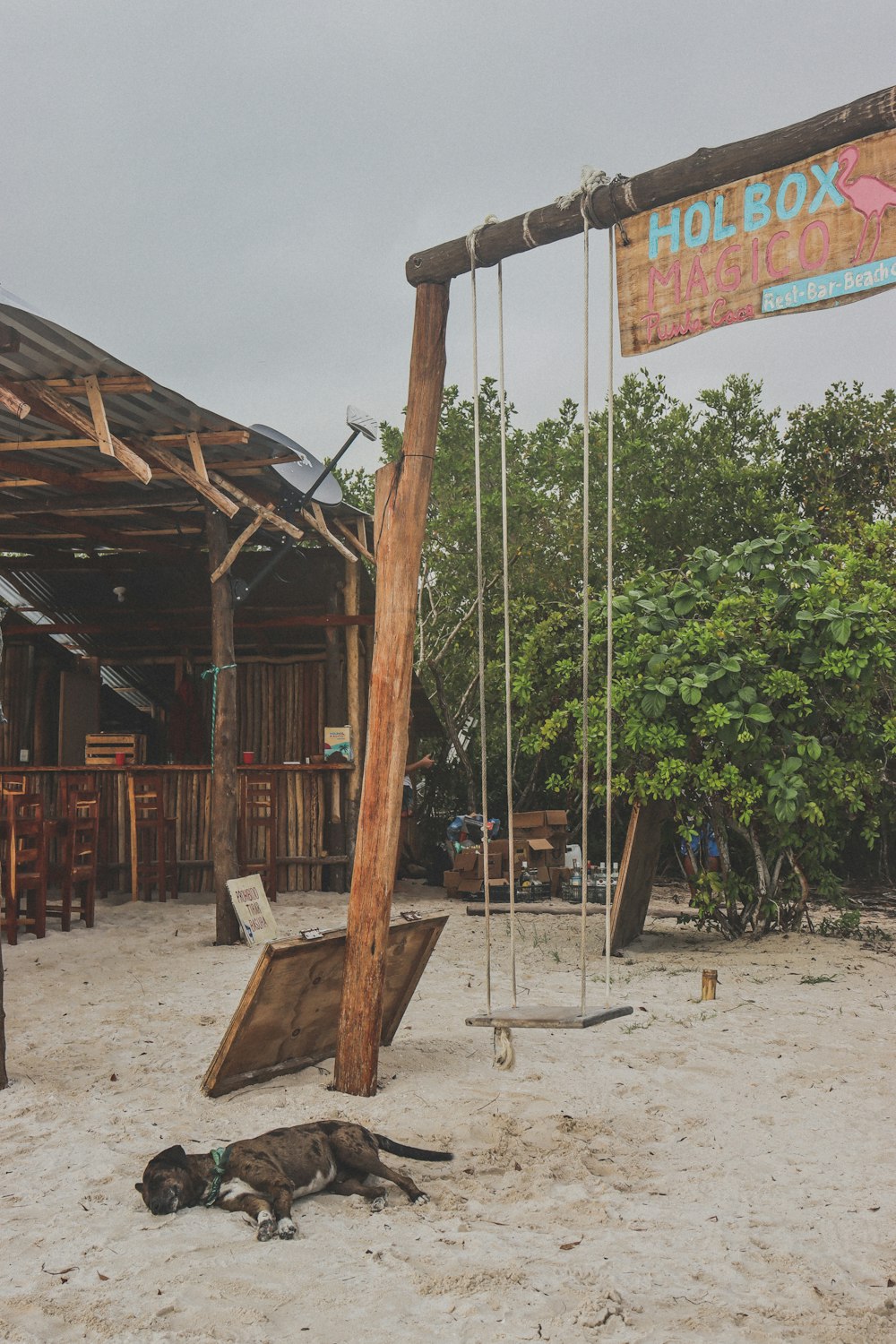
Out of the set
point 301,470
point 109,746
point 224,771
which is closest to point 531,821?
point 224,771

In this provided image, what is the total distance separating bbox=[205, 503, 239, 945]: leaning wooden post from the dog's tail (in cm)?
488

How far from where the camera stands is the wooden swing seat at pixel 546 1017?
4.20m

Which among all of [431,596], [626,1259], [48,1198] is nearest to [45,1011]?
[48,1198]

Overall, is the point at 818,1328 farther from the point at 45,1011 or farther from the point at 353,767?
the point at 353,767

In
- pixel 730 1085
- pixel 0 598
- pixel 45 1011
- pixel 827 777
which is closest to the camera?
pixel 730 1085

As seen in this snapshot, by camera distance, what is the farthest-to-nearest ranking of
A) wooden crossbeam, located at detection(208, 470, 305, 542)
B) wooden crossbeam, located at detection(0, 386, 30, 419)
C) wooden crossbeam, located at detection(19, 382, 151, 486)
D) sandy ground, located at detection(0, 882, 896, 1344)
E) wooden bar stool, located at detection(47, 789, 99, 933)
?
1. wooden crossbeam, located at detection(208, 470, 305, 542)
2. wooden bar stool, located at detection(47, 789, 99, 933)
3. wooden crossbeam, located at detection(19, 382, 151, 486)
4. wooden crossbeam, located at detection(0, 386, 30, 419)
5. sandy ground, located at detection(0, 882, 896, 1344)

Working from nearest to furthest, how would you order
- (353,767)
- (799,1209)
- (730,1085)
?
(799,1209) → (730,1085) → (353,767)

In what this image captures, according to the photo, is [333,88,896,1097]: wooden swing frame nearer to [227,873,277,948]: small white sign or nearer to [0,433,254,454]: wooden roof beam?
[0,433,254,454]: wooden roof beam

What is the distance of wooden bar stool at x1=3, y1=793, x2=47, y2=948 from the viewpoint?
8.09 m

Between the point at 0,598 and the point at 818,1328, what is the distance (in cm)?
1197

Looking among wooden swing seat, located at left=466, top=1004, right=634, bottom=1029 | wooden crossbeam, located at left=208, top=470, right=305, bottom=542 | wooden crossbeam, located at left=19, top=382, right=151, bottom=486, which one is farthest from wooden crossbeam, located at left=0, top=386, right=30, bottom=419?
wooden swing seat, located at left=466, top=1004, right=634, bottom=1029

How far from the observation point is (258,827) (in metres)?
11.9

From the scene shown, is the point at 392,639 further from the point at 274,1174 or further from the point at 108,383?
the point at 108,383

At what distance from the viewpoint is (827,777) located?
295 inches
